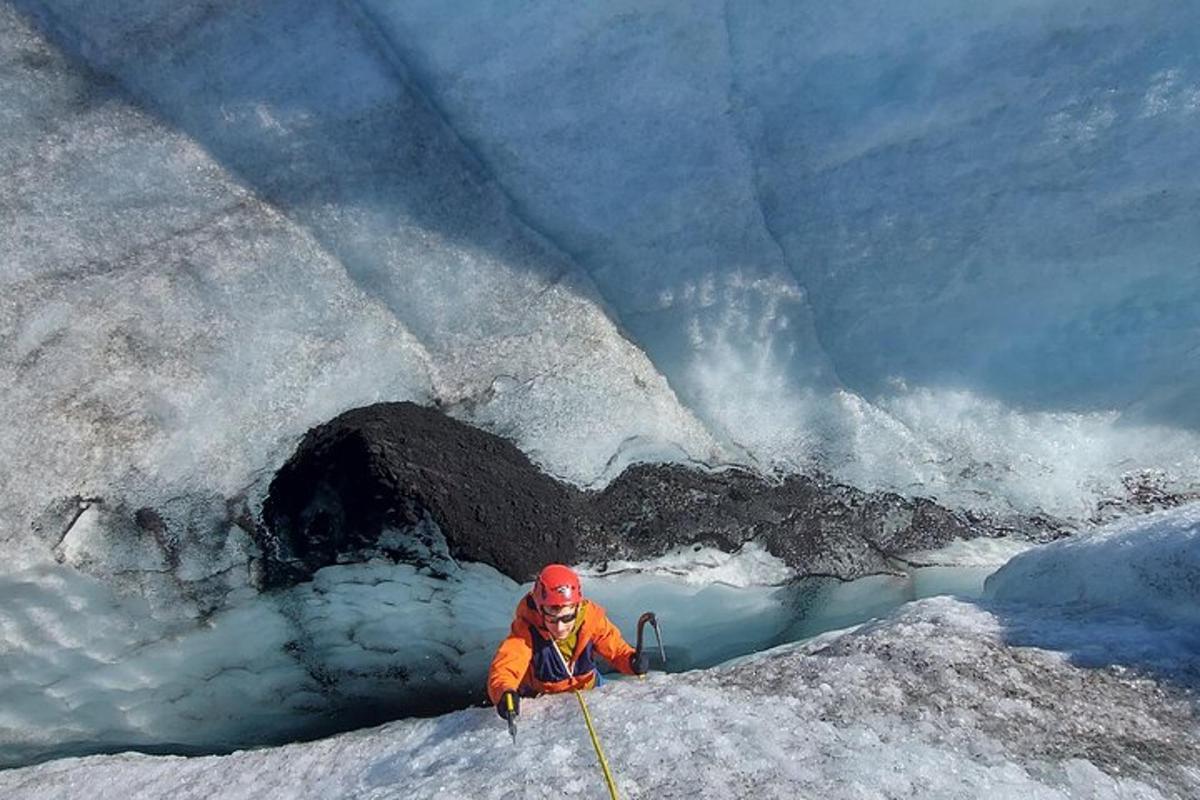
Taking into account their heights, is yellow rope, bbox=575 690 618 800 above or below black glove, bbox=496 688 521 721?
below

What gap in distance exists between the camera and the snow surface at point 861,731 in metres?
2.94

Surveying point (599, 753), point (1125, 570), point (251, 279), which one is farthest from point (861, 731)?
point (251, 279)

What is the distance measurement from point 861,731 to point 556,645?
1133mm

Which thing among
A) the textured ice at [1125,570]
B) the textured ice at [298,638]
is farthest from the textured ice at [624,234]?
the textured ice at [1125,570]

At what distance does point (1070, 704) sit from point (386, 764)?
7.35ft

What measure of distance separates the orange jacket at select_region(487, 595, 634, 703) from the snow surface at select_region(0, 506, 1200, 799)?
0.69 ft

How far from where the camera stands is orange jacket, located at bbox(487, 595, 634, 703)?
3.54 metres

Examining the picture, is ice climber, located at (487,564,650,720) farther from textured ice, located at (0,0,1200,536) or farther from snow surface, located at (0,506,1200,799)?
Result: textured ice, located at (0,0,1200,536)

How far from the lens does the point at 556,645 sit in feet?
11.9

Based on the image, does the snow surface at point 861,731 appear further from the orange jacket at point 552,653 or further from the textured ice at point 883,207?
the textured ice at point 883,207

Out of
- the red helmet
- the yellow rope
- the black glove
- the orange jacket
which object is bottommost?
the yellow rope

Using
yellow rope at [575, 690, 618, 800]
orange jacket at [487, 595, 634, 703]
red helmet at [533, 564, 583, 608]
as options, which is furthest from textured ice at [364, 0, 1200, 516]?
yellow rope at [575, 690, 618, 800]

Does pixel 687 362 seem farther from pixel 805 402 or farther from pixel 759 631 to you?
pixel 759 631

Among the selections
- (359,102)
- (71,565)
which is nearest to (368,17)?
(359,102)
